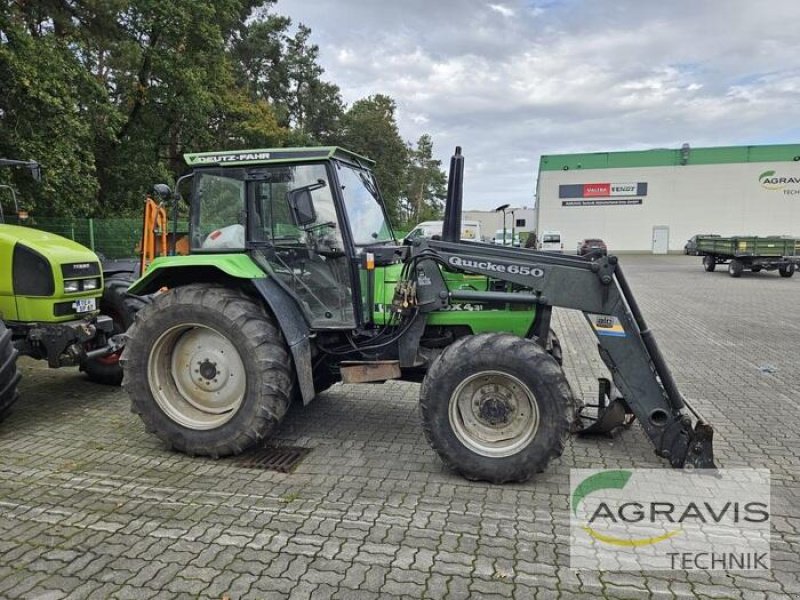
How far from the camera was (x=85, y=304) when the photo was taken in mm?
5652

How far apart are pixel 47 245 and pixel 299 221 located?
295 cm

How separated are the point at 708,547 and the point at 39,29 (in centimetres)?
1880

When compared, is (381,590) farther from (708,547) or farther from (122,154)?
(122,154)

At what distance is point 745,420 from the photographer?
5426 mm

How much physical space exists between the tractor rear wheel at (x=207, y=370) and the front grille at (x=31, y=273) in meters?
1.43

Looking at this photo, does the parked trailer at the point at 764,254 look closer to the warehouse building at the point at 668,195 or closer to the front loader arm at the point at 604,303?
the front loader arm at the point at 604,303

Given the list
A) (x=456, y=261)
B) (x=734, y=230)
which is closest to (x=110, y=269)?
(x=456, y=261)

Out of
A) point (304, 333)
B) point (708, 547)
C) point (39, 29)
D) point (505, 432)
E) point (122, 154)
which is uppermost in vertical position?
point (39, 29)

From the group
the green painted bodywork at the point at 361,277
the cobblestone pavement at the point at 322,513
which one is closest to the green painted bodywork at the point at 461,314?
the green painted bodywork at the point at 361,277

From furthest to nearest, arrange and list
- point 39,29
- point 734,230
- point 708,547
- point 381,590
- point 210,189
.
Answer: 1. point 734,230
2. point 39,29
3. point 210,189
4. point 708,547
5. point 381,590

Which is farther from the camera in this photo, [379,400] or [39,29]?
[39,29]

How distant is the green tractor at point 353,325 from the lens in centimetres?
396

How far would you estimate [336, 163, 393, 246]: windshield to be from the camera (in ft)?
15.0

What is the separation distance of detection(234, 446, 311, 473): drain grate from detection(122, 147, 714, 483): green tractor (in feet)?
0.56
